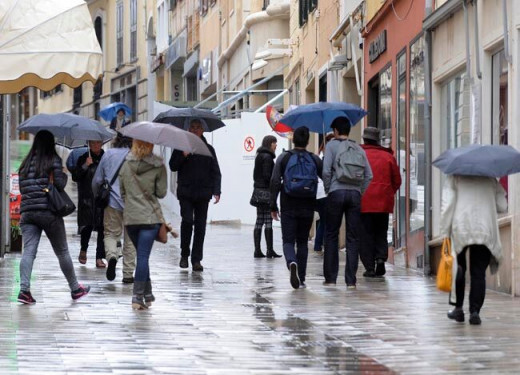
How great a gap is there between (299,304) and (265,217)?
798cm

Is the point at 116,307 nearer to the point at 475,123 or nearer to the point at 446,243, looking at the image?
the point at 446,243

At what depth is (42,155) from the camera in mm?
14188

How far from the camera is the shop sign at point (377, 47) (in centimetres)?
2284

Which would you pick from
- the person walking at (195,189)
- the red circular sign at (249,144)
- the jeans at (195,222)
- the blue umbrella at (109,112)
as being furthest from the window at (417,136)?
the blue umbrella at (109,112)

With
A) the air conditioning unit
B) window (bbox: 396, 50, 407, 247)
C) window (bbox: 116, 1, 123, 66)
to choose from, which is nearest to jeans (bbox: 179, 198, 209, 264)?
window (bbox: 396, 50, 407, 247)

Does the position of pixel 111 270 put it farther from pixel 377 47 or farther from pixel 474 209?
pixel 377 47

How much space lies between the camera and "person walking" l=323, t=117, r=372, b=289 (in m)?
15.9

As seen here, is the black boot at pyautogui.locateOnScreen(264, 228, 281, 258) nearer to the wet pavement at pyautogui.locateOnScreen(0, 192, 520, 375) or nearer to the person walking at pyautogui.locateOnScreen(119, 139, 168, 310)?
the wet pavement at pyautogui.locateOnScreen(0, 192, 520, 375)

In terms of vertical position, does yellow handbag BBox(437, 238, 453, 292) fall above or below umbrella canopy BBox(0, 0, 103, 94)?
below

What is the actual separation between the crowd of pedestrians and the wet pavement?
15.1 inches

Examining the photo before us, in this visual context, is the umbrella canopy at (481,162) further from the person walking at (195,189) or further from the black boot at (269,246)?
the black boot at (269,246)

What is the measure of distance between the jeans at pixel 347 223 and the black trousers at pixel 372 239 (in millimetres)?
1933

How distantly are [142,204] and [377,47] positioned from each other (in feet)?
34.4

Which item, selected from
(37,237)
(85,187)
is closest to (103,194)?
(37,237)
